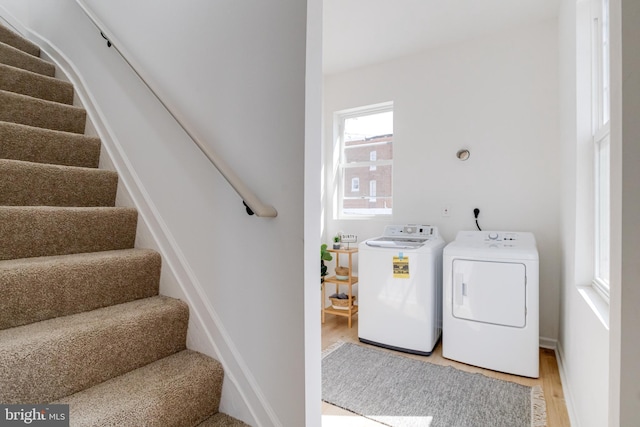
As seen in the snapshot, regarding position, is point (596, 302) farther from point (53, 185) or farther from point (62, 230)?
point (53, 185)

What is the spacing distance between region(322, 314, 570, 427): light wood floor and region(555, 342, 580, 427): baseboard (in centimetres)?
2

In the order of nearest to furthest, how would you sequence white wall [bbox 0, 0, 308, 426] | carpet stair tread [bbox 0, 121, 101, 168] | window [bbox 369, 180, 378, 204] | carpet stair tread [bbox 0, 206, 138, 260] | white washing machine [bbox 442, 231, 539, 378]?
white wall [bbox 0, 0, 308, 426], carpet stair tread [bbox 0, 206, 138, 260], carpet stair tread [bbox 0, 121, 101, 168], white washing machine [bbox 442, 231, 539, 378], window [bbox 369, 180, 378, 204]

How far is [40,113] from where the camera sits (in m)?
1.91

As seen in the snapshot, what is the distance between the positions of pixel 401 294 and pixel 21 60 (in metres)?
3.24

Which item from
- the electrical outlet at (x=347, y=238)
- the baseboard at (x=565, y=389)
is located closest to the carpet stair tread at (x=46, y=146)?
the electrical outlet at (x=347, y=238)

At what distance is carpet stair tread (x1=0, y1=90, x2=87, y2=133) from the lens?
1796 millimetres

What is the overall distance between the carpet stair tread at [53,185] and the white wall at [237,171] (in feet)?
0.45

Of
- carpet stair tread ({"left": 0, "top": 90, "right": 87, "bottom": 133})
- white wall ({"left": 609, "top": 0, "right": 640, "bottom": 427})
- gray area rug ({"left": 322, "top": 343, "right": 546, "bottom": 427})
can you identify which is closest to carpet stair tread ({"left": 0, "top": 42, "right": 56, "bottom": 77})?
carpet stair tread ({"left": 0, "top": 90, "right": 87, "bottom": 133})

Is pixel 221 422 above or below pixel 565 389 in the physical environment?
above

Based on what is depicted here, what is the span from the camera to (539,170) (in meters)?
2.78

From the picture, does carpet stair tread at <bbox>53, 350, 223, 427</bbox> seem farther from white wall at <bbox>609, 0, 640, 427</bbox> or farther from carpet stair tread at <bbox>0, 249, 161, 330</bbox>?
white wall at <bbox>609, 0, 640, 427</bbox>

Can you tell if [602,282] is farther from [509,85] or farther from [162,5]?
[162,5]

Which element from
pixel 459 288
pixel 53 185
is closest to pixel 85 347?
pixel 53 185

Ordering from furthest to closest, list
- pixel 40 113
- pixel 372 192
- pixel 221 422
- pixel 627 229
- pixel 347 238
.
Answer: pixel 372 192, pixel 347 238, pixel 40 113, pixel 221 422, pixel 627 229
